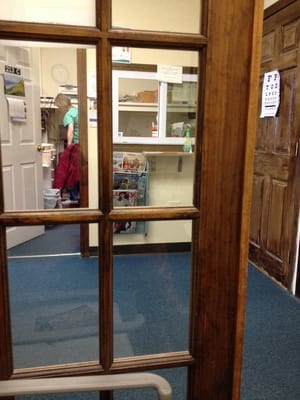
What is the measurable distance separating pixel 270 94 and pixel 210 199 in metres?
2.37

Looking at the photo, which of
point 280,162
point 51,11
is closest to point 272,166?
point 280,162

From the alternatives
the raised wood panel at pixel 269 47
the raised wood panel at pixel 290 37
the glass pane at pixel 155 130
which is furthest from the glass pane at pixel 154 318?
the raised wood panel at pixel 269 47

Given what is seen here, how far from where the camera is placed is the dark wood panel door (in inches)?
100

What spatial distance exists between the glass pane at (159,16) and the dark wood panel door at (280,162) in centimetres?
199

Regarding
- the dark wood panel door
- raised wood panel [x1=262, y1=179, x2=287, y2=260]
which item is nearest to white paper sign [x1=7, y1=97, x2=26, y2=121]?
the dark wood panel door

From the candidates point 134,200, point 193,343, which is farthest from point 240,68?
point 193,343

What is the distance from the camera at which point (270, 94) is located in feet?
9.20

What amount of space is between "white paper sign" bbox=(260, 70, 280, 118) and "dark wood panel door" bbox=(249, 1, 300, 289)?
4 centimetres

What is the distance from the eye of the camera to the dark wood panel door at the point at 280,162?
2545 millimetres

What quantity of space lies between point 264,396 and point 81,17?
167 centimetres

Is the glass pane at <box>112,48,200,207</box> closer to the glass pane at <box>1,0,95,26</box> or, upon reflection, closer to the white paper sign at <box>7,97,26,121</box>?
the glass pane at <box>1,0,95,26</box>

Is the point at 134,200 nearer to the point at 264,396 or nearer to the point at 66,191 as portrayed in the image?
the point at 66,191

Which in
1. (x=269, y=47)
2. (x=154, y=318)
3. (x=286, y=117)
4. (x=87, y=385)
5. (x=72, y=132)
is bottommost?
(x=154, y=318)

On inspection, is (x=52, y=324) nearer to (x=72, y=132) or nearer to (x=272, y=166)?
(x=72, y=132)
